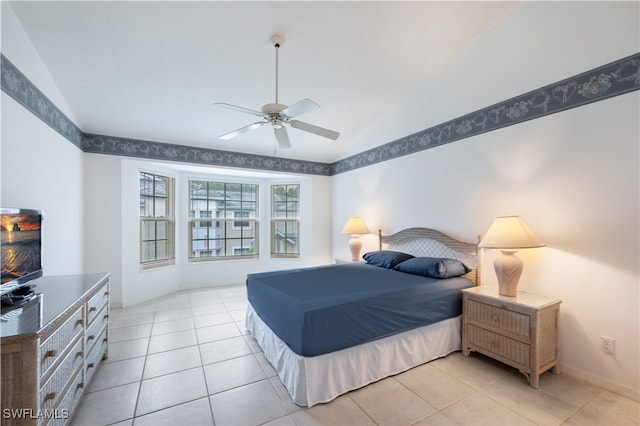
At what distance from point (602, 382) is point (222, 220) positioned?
5.55m

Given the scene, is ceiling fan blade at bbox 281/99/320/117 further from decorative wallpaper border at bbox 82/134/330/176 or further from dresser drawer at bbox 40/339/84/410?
decorative wallpaper border at bbox 82/134/330/176

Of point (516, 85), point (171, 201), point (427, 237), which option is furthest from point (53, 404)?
point (516, 85)

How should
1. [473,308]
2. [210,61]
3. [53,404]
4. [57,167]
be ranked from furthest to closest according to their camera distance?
[57,167]
[210,61]
[473,308]
[53,404]

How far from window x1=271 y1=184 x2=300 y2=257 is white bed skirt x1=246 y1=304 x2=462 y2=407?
3.11m

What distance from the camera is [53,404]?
4.79ft

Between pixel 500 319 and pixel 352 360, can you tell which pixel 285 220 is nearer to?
pixel 352 360

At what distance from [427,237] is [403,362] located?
173 cm

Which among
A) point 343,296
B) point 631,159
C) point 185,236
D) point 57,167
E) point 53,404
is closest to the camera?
point 53,404

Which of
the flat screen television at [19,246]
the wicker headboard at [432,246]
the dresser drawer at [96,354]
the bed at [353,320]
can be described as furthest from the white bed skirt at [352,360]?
the flat screen television at [19,246]

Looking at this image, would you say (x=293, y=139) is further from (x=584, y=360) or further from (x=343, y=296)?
(x=584, y=360)

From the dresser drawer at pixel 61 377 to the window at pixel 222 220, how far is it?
351cm

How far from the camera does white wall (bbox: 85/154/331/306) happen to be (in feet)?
13.0

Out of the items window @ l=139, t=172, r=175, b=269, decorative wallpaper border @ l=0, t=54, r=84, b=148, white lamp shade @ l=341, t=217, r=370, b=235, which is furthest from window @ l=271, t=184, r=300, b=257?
decorative wallpaper border @ l=0, t=54, r=84, b=148

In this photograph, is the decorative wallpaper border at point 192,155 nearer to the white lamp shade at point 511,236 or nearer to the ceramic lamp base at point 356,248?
the ceramic lamp base at point 356,248
